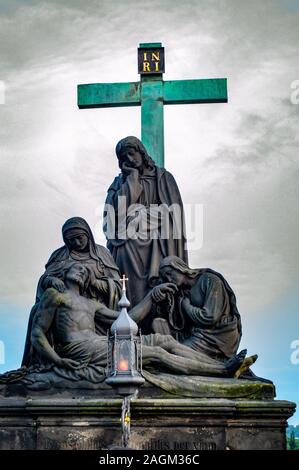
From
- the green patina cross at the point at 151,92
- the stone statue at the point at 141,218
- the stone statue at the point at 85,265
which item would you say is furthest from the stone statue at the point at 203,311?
the green patina cross at the point at 151,92

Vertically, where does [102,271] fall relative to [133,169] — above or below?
below

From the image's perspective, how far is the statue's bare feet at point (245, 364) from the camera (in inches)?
399

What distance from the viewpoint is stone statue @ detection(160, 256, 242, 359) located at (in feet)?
34.1

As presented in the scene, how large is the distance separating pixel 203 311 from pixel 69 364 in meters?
1.88

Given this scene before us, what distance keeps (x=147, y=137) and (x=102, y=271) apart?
3.30 meters

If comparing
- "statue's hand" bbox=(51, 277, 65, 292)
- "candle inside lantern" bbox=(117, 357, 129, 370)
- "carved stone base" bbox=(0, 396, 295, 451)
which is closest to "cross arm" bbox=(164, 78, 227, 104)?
"statue's hand" bbox=(51, 277, 65, 292)

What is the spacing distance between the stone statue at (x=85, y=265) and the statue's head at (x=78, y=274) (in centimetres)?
6

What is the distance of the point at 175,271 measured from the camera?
1080cm

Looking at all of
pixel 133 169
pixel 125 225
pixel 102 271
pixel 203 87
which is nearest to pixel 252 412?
pixel 102 271

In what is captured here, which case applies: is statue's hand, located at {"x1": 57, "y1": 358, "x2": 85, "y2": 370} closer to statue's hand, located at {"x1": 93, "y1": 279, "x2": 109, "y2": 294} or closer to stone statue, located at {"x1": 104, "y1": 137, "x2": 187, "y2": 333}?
statue's hand, located at {"x1": 93, "y1": 279, "x2": 109, "y2": 294}

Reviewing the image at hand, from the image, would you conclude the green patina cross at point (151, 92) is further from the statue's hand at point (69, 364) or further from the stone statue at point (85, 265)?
the statue's hand at point (69, 364)

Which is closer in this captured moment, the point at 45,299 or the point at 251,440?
the point at 251,440

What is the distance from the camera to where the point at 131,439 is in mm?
9203
